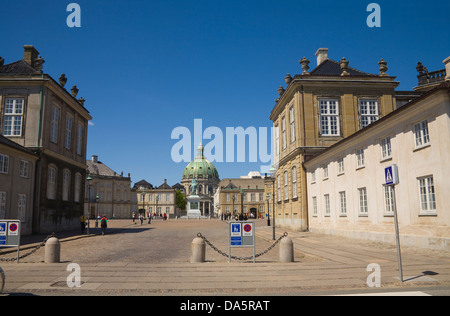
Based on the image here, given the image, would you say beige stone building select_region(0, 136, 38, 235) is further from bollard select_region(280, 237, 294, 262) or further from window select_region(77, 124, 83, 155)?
bollard select_region(280, 237, 294, 262)

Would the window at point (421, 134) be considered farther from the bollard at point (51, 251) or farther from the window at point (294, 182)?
the window at point (294, 182)

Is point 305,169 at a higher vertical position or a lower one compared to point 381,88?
lower

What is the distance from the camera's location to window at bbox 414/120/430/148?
14.8 m

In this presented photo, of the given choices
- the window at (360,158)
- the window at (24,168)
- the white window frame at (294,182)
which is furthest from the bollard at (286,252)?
the window at (24,168)

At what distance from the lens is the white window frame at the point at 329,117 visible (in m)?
32.6

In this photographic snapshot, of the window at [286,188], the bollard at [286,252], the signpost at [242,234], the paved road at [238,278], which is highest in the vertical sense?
the window at [286,188]

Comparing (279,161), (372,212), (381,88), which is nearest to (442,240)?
(372,212)

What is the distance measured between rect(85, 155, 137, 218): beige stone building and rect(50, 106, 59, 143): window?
67.6 meters

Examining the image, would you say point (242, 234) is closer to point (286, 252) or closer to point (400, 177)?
point (286, 252)

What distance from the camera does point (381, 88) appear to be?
110ft

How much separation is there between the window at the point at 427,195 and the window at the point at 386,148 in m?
2.81

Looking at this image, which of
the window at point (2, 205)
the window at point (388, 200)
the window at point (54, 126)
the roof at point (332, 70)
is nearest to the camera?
the window at point (388, 200)
